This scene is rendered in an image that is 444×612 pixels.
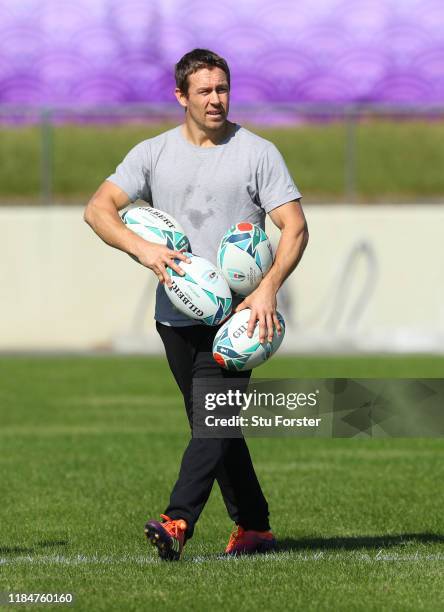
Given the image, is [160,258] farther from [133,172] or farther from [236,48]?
[236,48]

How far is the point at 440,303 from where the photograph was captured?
21094 mm

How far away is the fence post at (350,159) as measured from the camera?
73.2ft

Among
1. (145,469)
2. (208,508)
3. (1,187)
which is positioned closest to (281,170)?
(208,508)

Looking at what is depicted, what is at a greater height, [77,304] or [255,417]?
[255,417]

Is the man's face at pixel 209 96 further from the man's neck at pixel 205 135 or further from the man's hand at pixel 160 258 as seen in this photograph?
the man's hand at pixel 160 258

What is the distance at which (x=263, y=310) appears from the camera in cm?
648

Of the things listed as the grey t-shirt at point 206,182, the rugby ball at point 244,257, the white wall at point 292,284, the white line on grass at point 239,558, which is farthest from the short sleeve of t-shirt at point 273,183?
the white wall at point 292,284

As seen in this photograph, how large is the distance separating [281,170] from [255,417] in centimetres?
109

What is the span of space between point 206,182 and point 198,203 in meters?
0.11

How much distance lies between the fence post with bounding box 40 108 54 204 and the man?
15.8 m

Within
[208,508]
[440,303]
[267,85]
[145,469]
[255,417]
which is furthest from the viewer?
[267,85]

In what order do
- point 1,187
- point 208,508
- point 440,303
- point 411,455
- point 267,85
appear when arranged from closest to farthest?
point 208,508 → point 411,455 → point 440,303 → point 1,187 → point 267,85

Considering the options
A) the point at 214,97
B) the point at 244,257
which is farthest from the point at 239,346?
the point at 214,97

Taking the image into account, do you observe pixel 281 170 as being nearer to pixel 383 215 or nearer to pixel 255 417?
pixel 255 417
